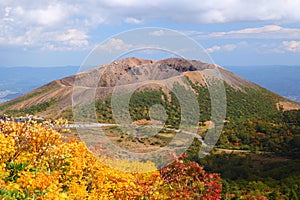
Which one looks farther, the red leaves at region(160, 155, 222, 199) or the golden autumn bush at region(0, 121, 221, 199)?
the red leaves at region(160, 155, 222, 199)

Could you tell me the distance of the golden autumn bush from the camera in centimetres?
1037

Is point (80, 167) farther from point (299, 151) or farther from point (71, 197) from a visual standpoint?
point (299, 151)

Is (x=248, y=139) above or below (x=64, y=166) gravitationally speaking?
below

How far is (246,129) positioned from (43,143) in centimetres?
6884

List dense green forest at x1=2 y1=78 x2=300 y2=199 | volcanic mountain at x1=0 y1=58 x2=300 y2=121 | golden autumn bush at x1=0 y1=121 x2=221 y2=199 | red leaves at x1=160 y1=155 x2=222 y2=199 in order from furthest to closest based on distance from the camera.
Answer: volcanic mountain at x1=0 y1=58 x2=300 y2=121, dense green forest at x1=2 y1=78 x2=300 y2=199, red leaves at x1=160 y1=155 x2=222 y2=199, golden autumn bush at x1=0 y1=121 x2=221 y2=199

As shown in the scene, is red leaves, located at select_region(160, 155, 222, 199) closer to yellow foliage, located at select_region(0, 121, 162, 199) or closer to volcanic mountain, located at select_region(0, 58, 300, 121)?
yellow foliage, located at select_region(0, 121, 162, 199)

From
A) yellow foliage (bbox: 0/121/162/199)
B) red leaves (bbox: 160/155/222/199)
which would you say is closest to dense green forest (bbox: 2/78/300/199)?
yellow foliage (bbox: 0/121/162/199)

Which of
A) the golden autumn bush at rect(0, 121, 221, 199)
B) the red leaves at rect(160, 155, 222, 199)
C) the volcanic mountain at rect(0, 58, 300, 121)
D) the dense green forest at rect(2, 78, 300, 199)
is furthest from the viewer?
the volcanic mountain at rect(0, 58, 300, 121)

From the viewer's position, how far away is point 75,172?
11.5 metres

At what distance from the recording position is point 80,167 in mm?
11617

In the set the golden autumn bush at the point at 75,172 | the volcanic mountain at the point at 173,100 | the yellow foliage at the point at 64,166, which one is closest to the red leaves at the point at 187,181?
the golden autumn bush at the point at 75,172

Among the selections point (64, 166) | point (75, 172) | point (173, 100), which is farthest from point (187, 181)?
point (173, 100)

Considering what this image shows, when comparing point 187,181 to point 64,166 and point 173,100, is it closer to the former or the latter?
point 64,166

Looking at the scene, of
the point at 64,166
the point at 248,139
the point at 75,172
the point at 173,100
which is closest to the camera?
the point at 75,172
